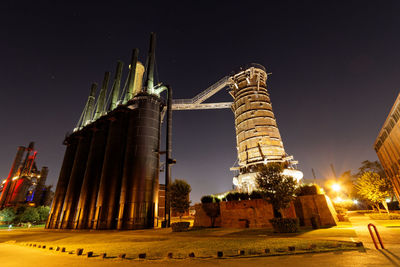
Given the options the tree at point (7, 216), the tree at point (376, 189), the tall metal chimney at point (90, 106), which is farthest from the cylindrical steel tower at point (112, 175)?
the tree at point (7, 216)

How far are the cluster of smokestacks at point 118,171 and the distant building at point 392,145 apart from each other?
3043 centimetres

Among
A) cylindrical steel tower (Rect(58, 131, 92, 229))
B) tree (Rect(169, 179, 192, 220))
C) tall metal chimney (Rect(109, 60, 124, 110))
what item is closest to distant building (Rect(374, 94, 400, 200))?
tree (Rect(169, 179, 192, 220))

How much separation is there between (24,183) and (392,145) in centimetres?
10130

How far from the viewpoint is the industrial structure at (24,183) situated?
65.2 meters

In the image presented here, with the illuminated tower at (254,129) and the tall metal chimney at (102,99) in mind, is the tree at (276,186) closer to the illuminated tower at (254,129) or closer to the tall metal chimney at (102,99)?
the illuminated tower at (254,129)

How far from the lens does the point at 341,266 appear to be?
499cm

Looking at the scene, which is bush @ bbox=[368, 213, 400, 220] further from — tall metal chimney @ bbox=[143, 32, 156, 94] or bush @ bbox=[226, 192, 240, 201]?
tall metal chimney @ bbox=[143, 32, 156, 94]

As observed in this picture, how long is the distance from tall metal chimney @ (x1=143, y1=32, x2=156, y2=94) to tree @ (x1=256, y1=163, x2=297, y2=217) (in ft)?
81.1

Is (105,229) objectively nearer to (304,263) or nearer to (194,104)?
(304,263)

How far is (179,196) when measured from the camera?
69.1ft

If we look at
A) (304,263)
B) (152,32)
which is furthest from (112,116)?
(304,263)

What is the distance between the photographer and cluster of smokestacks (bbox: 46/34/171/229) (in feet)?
80.9

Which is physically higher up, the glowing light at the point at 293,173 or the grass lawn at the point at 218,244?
the glowing light at the point at 293,173

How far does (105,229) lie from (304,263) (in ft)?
84.7
